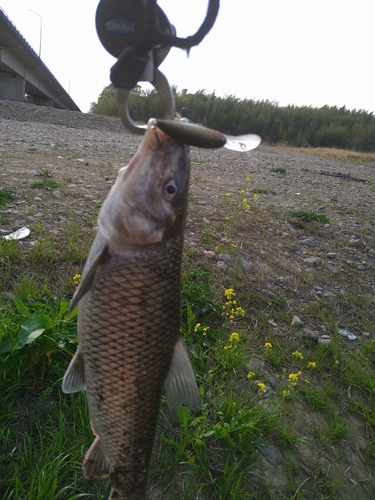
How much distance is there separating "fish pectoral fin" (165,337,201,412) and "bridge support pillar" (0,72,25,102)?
3604cm

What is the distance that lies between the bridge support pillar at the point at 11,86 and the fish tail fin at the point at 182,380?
36.0 m

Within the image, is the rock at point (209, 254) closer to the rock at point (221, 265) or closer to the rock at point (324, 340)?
the rock at point (221, 265)

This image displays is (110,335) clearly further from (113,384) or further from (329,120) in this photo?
(329,120)

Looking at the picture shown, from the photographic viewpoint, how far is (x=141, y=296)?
1263mm

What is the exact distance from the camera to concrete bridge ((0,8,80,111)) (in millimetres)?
23325

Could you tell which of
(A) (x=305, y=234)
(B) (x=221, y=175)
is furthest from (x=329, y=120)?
(A) (x=305, y=234)

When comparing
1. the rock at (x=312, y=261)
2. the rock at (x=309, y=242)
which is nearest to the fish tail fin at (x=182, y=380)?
the rock at (x=312, y=261)

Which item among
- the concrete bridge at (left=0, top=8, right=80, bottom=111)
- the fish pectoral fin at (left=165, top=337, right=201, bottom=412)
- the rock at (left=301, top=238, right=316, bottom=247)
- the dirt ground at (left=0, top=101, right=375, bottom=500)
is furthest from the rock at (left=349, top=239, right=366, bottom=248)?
the concrete bridge at (left=0, top=8, right=80, bottom=111)

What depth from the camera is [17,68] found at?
Answer: 2894 cm

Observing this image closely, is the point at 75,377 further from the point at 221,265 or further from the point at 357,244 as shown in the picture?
the point at 357,244

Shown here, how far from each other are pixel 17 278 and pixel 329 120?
50296mm

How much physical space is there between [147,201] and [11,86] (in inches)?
1416

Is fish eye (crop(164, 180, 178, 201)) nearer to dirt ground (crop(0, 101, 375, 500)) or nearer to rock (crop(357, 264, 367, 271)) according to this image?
dirt ground (crop(0, 101, 375, 500))

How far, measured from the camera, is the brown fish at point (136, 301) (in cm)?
126
